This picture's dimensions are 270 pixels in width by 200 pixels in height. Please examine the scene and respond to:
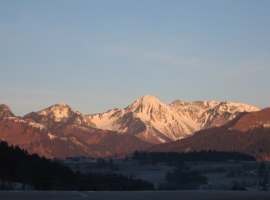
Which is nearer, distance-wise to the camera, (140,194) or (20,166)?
(140,194)

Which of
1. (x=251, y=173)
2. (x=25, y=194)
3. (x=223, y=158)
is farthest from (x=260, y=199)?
(x=223, y=158)

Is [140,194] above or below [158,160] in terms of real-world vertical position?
below

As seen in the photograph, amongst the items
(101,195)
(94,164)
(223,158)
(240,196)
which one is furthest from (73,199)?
(223,158)

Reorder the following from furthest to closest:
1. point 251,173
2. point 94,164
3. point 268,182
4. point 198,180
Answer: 1. point 94,164
2. point 251,173
3. point 198,180
4. point 268,182

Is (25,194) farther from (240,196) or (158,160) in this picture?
(158,160)

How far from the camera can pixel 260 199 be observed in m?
36.7

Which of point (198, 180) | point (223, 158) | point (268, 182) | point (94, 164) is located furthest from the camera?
point (223, 158)

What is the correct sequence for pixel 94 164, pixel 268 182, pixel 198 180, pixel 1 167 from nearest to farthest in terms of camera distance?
pixel 1 167
pixel 268 182
pixel 198 180
pixel 94 164

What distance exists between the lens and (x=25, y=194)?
35500mm

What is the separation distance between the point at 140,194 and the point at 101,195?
245 cm

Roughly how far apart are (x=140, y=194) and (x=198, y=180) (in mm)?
48709

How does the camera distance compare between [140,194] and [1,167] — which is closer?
[140,194]

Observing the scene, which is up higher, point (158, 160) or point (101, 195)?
point (158, 160)

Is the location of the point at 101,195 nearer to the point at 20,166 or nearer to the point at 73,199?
the point at 73,199
